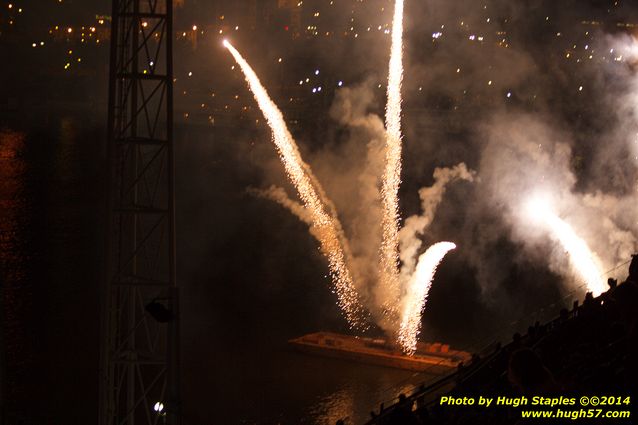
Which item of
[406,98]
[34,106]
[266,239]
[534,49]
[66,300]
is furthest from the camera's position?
[34,106]

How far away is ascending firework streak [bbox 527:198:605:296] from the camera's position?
20008 millimetres

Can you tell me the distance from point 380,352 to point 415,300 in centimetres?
487

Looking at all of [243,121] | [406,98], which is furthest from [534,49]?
[243,121]

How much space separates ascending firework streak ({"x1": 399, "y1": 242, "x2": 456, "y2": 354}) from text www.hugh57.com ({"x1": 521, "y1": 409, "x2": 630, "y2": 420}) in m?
14.5

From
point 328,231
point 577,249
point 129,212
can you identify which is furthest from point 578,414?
point 328,231

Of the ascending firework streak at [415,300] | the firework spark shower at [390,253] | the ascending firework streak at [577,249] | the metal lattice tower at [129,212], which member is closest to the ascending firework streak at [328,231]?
the firework spark shower at [390,253]

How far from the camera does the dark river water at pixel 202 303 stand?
18.6 meters

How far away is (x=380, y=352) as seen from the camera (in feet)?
65.1

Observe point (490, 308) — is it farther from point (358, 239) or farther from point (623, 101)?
point (623, 101)

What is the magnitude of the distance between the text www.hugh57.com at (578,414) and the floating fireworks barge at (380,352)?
43.7 feet

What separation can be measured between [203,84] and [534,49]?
22.6 m

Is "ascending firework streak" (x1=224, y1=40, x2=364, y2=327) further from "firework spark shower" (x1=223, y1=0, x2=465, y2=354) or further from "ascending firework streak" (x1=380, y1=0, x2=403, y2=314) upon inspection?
"ascending firework streak" (x1=380, y1=0, x2=403, y2=314)

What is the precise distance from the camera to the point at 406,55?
51344 millimetres

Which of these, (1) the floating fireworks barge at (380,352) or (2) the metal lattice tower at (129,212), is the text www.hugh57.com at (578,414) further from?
(1) the floating fireworks barge at (380,352)
